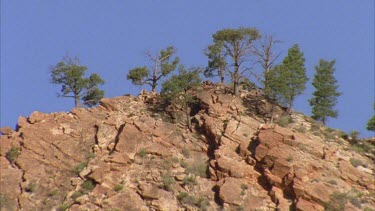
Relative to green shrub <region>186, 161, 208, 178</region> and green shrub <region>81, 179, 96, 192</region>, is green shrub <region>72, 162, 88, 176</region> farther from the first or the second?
green shrub <region>186, 161, 208, 178</region>

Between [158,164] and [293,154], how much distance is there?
10728 mm

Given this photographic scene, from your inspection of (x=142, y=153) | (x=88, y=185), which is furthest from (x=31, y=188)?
(x=142, y=153)

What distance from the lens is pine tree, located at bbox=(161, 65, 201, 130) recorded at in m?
53.9

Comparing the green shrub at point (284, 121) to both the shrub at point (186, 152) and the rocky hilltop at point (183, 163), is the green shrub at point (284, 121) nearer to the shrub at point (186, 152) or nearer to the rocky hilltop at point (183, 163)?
the rocky hilltop at point (183, 163)

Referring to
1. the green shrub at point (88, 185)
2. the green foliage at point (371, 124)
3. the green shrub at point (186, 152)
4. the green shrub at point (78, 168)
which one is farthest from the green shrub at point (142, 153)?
the green foliage at point (371, 124)

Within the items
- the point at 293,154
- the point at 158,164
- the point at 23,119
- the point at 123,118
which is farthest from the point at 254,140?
the point at 23,119

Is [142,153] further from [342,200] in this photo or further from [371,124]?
[371,124]

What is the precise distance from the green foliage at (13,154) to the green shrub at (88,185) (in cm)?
641

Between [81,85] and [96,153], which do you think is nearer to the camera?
[96,153]

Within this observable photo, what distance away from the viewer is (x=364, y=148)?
48.8 metres

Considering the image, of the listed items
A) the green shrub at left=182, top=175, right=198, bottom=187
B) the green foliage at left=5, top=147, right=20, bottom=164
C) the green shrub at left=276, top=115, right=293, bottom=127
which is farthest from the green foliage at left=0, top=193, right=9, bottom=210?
the green shrub at left=276, top=115, right=293, bottom=127

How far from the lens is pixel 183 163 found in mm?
46906

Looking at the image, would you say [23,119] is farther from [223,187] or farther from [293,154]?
[293,154]

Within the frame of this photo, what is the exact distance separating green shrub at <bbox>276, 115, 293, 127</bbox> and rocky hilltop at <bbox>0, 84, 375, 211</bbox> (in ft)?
0.42
